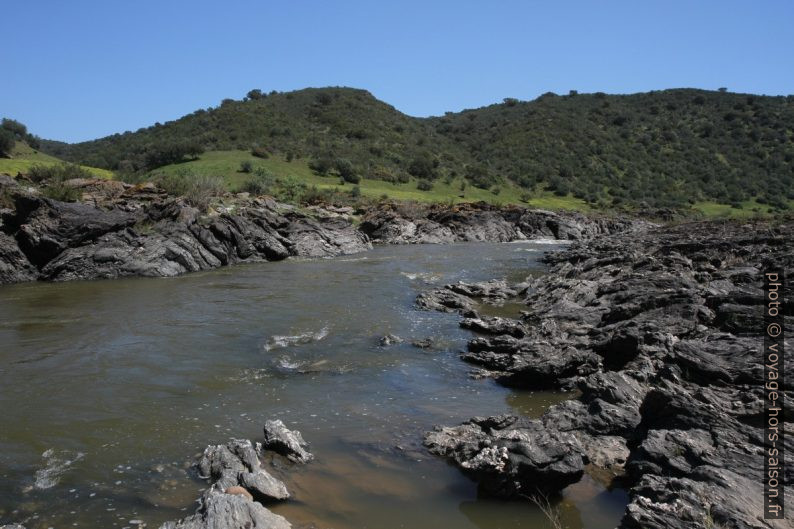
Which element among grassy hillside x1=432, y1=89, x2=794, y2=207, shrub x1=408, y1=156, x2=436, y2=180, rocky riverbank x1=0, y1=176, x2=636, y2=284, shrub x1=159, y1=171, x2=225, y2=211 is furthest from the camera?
grassy hillside x1=432, y1=89, x2=794, y2=207

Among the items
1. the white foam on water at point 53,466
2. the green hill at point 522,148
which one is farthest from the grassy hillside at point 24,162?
the white foam on water at point 53,466

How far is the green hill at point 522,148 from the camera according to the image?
58.5 meters

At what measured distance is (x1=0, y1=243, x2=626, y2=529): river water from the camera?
5.46m

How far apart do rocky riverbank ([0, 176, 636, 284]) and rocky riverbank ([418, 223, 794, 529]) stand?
1433 centimetres

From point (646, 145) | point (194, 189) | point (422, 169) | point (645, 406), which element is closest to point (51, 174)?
point (194, 189)

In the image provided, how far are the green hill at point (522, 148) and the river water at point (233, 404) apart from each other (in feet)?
105

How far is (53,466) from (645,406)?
7.21 metres

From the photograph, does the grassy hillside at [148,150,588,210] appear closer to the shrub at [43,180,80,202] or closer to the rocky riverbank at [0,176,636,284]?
the rocky riverbank at [0,176,636,284]

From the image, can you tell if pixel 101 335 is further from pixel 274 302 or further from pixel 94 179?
pixel 94 179

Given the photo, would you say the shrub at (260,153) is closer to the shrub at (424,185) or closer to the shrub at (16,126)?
the shrub at (424,185)

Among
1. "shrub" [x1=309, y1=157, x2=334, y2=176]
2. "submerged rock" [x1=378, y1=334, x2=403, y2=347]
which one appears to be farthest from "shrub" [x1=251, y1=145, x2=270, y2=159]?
"submerged rock" [x1=378, y1=334, x2=403, y2=347]

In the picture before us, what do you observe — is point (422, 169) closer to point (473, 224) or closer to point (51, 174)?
point (473, 224)

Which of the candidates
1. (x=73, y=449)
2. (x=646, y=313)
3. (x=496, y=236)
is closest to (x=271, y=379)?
(x=73, y=449)

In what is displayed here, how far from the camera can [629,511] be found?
473cm
